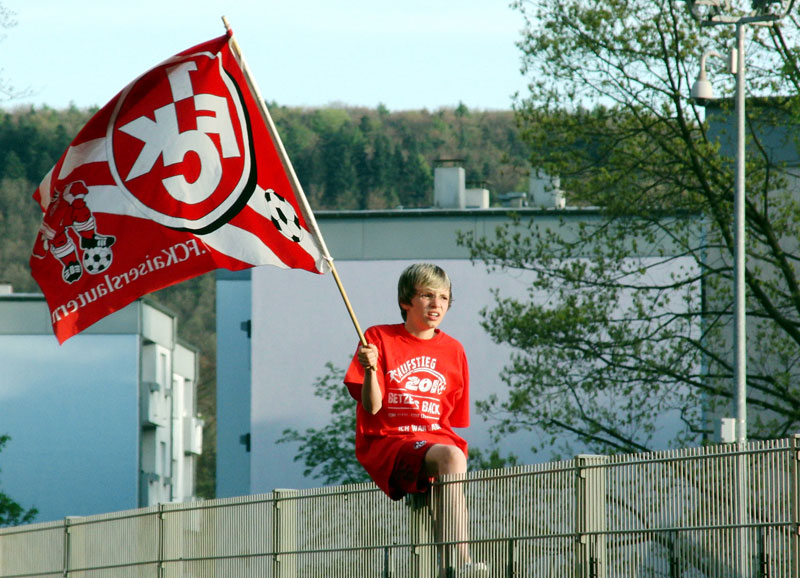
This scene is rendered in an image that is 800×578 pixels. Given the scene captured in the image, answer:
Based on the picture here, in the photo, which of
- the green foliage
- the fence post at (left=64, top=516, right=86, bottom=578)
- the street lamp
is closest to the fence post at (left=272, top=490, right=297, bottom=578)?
the fence post at (left=64, top=516, right=86, bottom=578)

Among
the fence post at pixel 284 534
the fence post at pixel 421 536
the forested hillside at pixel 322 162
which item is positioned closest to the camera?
the fence post at pixel 421 536

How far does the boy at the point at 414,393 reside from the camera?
703 centimetres

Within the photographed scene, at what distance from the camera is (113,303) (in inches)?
322

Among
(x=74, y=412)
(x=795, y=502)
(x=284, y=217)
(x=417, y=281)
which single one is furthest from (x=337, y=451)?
(x=795, y=502)

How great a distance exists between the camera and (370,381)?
6.81 meters

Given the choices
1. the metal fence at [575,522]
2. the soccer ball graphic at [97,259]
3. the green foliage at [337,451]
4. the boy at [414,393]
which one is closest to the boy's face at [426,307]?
the boy at [414,393]

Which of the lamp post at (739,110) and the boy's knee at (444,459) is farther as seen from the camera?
the lamp post at (739,110)

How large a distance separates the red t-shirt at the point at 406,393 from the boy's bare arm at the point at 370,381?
109 mm

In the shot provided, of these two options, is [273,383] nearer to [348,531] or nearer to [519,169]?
[519,169]

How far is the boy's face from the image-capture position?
711 cm

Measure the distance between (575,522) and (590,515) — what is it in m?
0.11

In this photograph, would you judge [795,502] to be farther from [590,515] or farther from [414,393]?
[414,393]

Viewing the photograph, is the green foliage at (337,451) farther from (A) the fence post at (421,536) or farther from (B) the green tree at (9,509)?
(A) the fence post at (421,536)

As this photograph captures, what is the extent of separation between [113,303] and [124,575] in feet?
18.5
